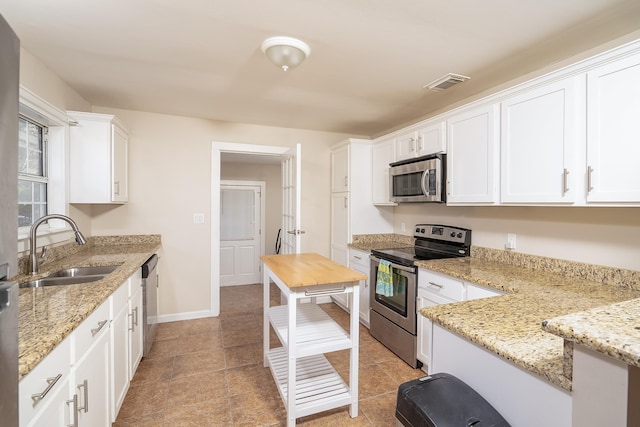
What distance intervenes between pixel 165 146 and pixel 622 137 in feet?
12.3

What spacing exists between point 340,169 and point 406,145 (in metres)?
0.98

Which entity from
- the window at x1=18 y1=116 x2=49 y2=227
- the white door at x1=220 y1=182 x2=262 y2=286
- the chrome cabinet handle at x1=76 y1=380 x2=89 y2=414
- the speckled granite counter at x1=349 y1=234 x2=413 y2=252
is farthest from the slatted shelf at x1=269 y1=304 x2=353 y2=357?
the white door at x1=220 y1=182 x2=262 y2=286

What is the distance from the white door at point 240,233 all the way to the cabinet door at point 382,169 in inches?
102

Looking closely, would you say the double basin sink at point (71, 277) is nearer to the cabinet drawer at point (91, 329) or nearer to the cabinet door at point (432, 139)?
the cabinet drawer at point (91, 329)

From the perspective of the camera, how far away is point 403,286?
2.46 meters

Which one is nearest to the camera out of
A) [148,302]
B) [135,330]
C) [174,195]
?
[135,330]

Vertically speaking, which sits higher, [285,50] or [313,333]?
[285,50]

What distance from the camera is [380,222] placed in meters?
3.62

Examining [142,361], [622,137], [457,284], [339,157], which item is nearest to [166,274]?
[142,361]

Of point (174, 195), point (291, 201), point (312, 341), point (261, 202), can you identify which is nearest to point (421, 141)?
point (291, 201)

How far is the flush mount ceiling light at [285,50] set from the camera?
1.75m

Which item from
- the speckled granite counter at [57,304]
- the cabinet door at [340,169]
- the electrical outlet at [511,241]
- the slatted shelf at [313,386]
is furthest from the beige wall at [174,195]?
the electrical outlet at [511,241]

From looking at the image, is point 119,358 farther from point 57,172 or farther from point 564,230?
point 564,230

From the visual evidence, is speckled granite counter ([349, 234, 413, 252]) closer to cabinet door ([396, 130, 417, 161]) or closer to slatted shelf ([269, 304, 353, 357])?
cabinet door ([396, 130, 417, 161])
